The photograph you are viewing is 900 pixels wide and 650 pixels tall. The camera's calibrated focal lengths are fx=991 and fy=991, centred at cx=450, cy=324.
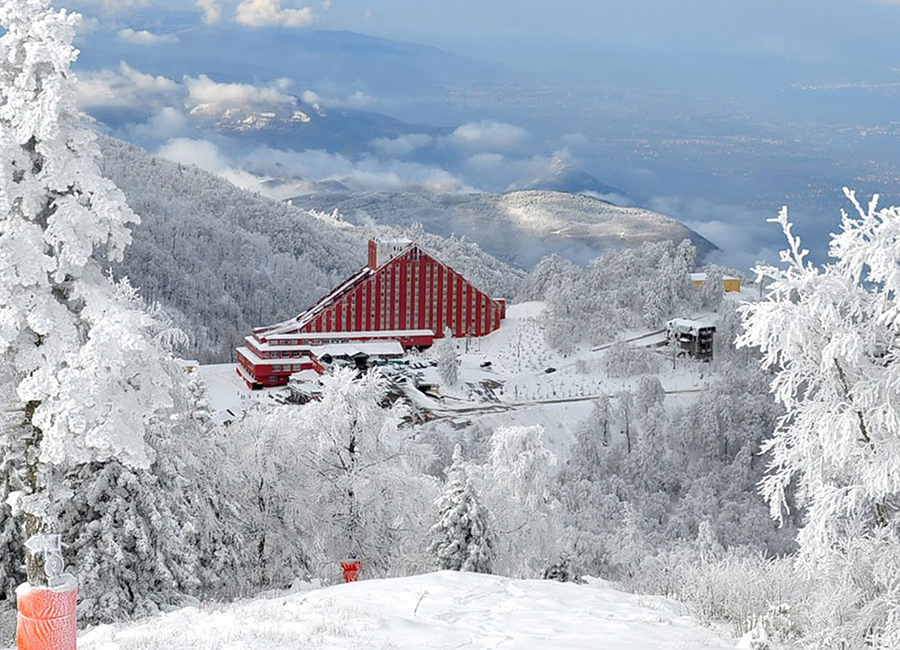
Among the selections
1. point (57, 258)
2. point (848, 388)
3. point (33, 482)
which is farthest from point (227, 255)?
point (848, 388)

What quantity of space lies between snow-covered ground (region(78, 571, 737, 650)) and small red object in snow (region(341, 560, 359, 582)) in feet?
22.4

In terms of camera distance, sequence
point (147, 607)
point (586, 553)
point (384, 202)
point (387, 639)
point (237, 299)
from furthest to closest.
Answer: point (384, 202)
point (237, 299)
point (586, 553)
point (147, 607)
point (387, 639)

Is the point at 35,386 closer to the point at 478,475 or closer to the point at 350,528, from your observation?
the point at 350,528

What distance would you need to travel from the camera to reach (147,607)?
15.6 m

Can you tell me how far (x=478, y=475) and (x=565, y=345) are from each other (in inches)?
1392

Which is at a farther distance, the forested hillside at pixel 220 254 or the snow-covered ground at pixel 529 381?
the forested hillside at pixel 220 254

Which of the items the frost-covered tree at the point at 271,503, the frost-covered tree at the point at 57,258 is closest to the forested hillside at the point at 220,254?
the frost-covered tree at the point at 271,503

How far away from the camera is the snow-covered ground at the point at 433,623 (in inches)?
362

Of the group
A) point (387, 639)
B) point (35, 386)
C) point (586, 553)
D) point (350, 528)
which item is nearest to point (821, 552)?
point (387, 639)

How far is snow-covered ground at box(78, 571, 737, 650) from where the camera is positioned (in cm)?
920

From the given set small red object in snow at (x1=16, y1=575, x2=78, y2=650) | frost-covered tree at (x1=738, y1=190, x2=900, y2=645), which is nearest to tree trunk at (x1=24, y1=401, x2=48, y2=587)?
small red object in snow at (x1=16, y1=575, x2=78, y2=650)

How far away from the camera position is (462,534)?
65.1 ft

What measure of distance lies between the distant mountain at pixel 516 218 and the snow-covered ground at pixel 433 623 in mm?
97611

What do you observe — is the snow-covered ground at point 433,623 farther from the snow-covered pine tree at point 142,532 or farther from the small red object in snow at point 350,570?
the small red object in snow at point 350,570
